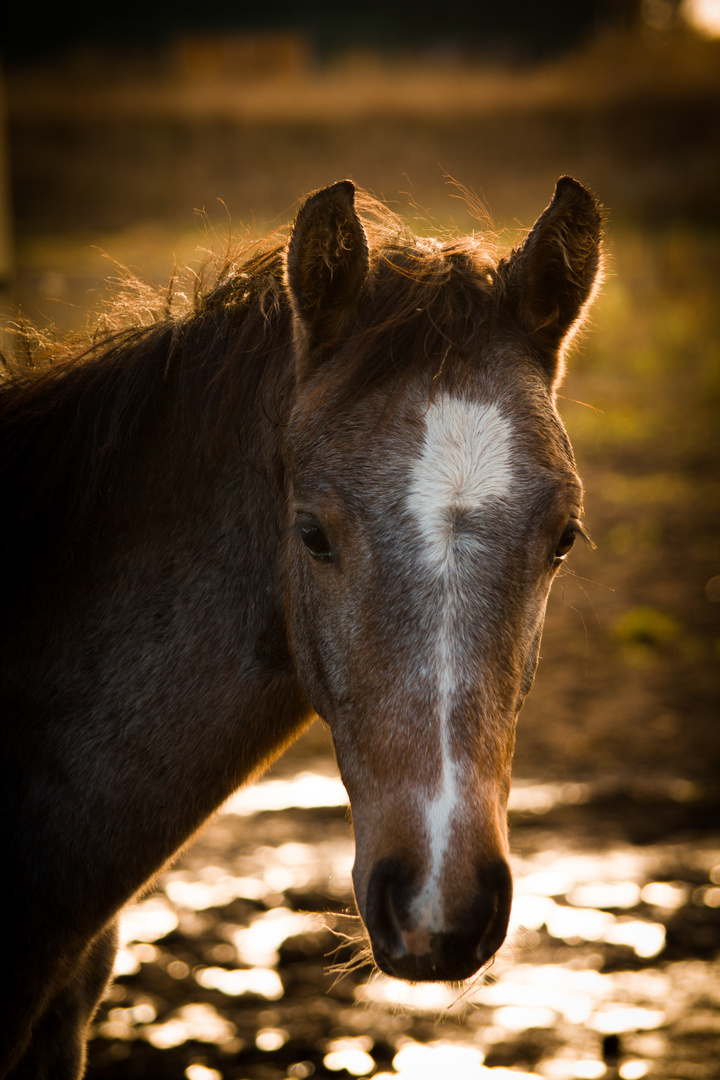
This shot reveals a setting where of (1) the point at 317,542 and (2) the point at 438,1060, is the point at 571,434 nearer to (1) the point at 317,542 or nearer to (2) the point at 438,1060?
(2) the point at 438,1060

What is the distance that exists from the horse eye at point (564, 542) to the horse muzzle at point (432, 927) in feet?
2.31

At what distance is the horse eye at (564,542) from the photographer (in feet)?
6.45

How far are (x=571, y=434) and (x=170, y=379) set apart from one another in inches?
346

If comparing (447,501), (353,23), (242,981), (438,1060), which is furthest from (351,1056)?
(353,23)

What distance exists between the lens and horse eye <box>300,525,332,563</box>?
190 centimetres

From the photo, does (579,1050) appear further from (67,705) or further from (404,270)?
(404,270)

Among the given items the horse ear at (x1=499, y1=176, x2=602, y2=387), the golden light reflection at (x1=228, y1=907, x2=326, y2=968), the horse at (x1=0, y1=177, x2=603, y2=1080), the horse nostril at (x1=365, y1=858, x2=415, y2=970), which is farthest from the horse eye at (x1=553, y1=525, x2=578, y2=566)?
the golden light reflection at (x1=228, y1=907, x2=326, y2=968)

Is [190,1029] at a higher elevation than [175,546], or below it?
below

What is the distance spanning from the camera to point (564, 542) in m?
2.00

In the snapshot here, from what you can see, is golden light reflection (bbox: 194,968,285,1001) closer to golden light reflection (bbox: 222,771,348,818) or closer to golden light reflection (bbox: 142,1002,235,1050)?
golden light reflection (bbox: 142,1002,235,1050)

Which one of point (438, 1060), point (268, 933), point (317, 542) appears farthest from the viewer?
point (268, 933)

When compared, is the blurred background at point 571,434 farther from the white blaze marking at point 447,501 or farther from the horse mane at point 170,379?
the white blaze marking at point 447,501

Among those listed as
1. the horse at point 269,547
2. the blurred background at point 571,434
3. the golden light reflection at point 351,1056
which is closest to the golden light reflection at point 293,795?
the blurred background at point 571,434

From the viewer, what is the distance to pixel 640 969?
146 inches
